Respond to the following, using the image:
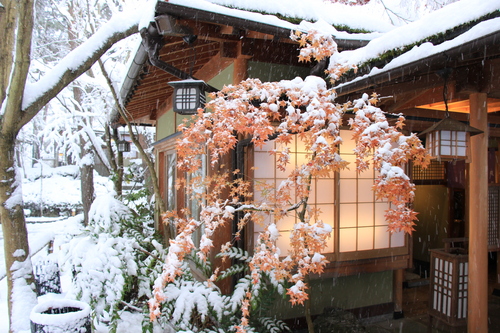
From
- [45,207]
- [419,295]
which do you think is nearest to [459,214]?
[419,295]

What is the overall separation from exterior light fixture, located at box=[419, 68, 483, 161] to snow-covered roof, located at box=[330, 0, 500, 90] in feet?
1.11

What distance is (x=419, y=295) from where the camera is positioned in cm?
704

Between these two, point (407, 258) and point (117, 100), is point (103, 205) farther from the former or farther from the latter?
point (407, 258)

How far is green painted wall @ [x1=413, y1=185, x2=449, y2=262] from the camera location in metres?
8.72

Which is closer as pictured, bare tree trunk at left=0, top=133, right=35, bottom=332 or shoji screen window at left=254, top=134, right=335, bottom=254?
bare tree trunk at left=0, top=133, right=35, bottom=332

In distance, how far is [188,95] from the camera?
13.9 ft

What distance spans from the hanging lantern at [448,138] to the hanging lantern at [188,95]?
94.8 inches

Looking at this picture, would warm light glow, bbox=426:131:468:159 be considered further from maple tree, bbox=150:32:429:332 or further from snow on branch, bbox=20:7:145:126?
snow on branch, bbox=20:7:145:126

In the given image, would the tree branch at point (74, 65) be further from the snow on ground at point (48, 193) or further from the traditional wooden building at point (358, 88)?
the snow on ground at point (48, 193)

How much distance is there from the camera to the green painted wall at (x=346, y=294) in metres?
5.21

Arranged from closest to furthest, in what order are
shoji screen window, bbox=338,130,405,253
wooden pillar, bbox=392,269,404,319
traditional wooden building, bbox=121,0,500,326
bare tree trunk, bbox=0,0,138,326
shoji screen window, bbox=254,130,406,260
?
traditional wooden building, bbox=121,0,500,326, bare tree trunk, bbox=0,0,138,326, shoji screen window, bbox=254,130,406,260, shoji screen window, bbox=338,130,405,253, wooden pillar, bbox=392,269,404,319

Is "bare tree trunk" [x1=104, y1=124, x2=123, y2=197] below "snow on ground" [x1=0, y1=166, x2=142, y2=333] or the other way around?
the other way around

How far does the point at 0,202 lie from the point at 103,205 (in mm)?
1505

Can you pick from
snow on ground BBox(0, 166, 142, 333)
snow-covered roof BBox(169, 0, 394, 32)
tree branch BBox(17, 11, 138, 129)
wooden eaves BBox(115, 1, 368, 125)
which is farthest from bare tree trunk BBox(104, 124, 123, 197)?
snow-covered roof BBox(169, 0, 394, 32)
